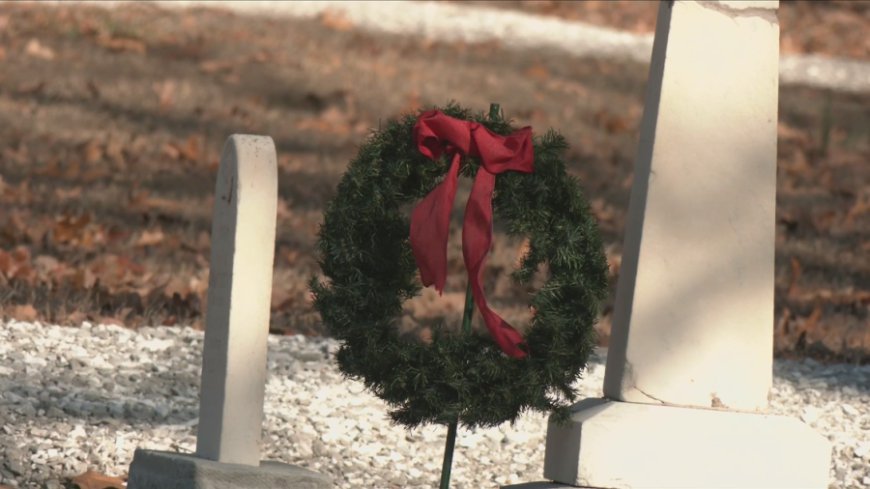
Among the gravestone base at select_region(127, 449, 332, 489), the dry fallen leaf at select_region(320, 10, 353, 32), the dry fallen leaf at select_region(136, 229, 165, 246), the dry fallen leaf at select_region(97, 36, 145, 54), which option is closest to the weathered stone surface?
the gravestone base at select_region(127, 449, 332, 489)

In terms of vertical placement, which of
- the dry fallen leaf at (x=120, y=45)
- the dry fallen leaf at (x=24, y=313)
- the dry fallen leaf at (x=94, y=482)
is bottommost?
the dry fallen leaf at (x=94, y=482)

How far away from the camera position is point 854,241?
893cm

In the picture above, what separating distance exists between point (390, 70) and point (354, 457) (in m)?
7.92

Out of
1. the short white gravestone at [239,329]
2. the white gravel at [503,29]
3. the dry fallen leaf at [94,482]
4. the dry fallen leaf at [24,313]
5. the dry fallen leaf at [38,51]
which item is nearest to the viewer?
the short white gravestone at [239,329]

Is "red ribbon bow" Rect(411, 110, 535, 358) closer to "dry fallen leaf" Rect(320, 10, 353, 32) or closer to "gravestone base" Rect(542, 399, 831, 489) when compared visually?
"gravestone base" Rect(542, 399, 831, 489)

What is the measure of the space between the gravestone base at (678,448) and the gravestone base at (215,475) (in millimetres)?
653

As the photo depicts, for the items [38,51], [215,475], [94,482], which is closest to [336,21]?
[38,51]

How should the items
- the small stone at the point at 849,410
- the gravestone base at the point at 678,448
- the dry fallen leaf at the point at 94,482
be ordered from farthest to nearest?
the small stone at the point at 849,410
the dry fallen leaf at the point at 94,482
the gravestone base at the point at 678,448

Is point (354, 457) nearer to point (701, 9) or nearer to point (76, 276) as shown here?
point (701, 9)

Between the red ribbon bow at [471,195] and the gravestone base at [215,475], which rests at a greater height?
the red ribbon bow at [471,195]

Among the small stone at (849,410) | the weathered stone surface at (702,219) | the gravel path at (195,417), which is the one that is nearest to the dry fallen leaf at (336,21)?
the gravel path at (195,417)

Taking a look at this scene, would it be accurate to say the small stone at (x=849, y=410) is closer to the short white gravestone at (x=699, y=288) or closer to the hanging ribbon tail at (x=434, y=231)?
the short white gravestone at (x=699, y=288)

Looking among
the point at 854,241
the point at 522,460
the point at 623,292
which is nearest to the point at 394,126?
the point at 623,292

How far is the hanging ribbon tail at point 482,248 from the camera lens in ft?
11.3
